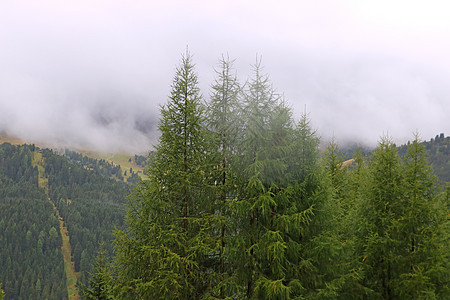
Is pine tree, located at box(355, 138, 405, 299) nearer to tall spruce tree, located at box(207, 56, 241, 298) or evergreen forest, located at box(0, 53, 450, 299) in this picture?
evergreen forest, located at box(0, 53, 450, 299)

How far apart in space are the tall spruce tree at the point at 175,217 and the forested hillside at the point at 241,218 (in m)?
0.05

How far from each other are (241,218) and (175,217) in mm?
2676

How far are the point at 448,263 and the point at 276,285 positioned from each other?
351 inches

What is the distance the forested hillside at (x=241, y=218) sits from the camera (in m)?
12.0

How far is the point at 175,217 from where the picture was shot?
41.7ft

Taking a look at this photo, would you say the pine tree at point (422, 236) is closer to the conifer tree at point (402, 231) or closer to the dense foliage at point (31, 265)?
the conifer tree at point (402, 231)

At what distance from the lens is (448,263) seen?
14.3 metres

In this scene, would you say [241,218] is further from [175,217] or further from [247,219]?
[175,217]

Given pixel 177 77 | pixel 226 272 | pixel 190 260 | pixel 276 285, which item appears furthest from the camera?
pixel 177 77

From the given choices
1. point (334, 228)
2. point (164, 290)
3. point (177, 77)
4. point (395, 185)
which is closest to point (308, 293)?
point (334, 228)

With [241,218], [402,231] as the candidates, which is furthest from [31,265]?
[402,231]

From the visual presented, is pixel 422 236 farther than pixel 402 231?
No

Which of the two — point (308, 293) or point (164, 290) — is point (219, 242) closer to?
point (164, 290)

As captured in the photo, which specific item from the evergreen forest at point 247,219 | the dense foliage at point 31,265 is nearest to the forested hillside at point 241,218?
the evergreen forest at point 247,219
